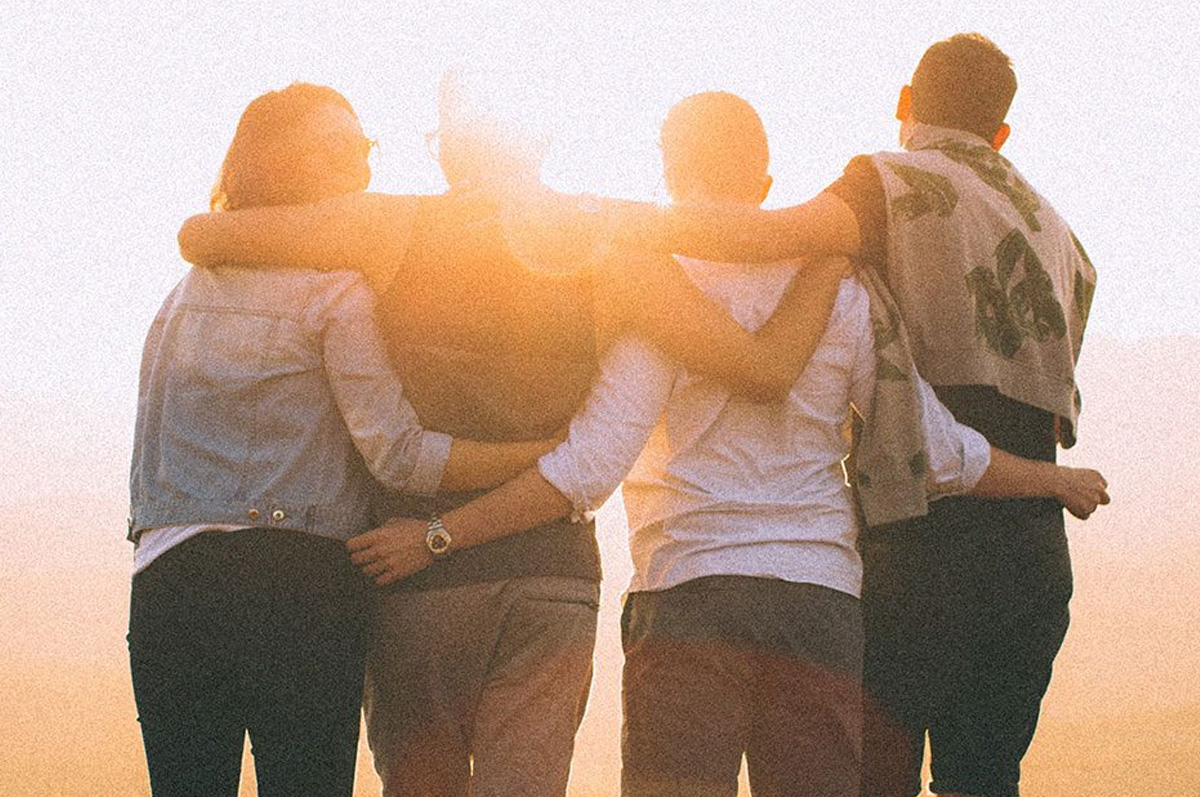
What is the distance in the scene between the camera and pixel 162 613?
249cm

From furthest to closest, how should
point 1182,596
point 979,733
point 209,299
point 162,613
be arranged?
point 1182,596, point 979,733, point 209,299, point 162,613

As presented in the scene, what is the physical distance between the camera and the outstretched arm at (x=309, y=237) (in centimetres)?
263

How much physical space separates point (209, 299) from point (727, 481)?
3.77 feet

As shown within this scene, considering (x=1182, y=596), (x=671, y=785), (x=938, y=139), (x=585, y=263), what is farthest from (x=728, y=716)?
(x=1182, y=596)

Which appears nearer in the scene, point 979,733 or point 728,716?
point 728,716

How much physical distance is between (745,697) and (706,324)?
771 millimetres

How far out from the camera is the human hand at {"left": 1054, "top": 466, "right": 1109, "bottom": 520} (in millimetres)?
2957

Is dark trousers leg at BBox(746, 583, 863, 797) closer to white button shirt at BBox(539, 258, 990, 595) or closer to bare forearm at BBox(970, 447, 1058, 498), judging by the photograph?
white button shirt at BBox(539, 258, 990, 595)

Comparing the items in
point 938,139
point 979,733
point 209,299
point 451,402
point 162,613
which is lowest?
point 979,733

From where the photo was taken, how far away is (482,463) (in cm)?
263

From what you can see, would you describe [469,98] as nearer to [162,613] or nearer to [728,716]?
[162,613]

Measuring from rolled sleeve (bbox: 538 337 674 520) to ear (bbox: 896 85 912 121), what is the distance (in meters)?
1.04

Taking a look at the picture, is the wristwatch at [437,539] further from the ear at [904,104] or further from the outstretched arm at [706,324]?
the ear at [904,104]

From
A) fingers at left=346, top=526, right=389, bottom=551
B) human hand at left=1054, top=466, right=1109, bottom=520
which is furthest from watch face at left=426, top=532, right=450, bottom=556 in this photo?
human hand at left=1054, top=466, right=1109, bottom=520
